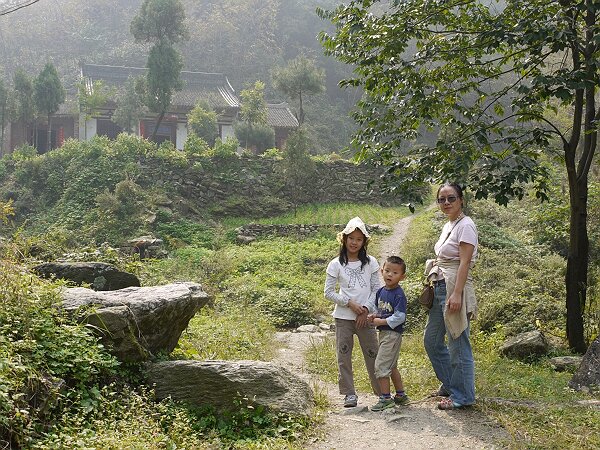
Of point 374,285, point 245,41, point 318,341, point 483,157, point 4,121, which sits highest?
point 245,41

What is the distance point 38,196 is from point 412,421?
21.4m

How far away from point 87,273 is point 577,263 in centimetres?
588

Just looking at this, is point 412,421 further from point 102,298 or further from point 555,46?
point 555,46

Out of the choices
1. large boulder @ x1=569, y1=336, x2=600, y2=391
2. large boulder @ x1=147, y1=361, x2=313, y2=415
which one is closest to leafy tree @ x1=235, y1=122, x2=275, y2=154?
large boulder @ x1=569, y1=336, x2=600, y2=391

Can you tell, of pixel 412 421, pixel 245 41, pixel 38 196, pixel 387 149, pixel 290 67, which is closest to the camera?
pixel 412 421

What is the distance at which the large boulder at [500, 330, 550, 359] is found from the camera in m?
8.05

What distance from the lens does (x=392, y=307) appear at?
4.98 metres

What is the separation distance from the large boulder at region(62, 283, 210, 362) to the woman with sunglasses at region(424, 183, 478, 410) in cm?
216

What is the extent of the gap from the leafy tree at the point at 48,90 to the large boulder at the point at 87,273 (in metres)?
25.3

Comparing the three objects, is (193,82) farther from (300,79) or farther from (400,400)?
(400,400)

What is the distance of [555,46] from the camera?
6.03 m

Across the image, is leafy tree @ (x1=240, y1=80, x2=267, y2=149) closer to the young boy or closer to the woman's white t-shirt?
the young boy

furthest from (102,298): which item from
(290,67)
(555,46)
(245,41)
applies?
(245,41)

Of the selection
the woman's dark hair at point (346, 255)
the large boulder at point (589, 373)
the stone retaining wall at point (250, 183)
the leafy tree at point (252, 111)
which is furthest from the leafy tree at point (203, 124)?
the woman's dark hair at point (346, 255)
